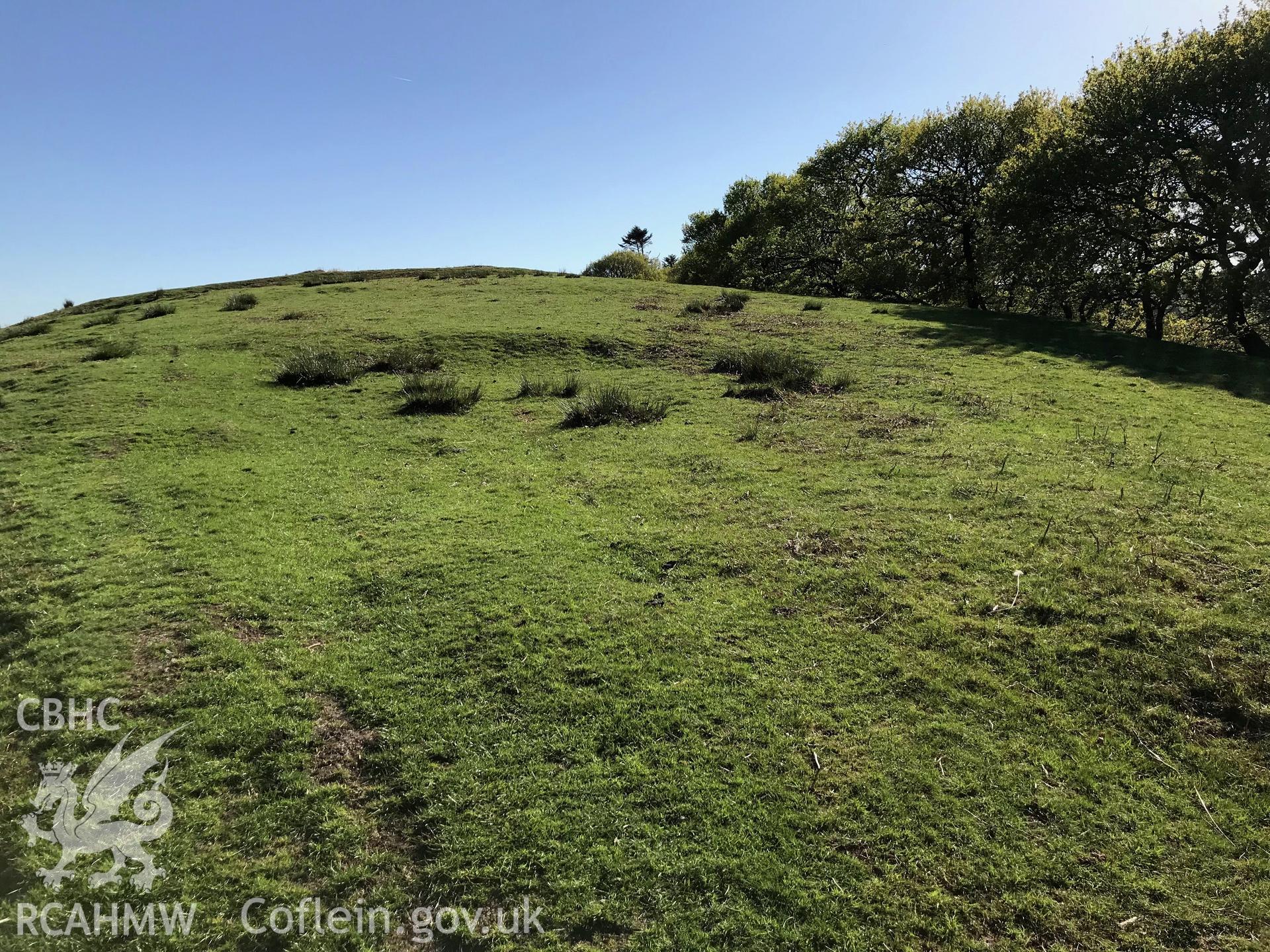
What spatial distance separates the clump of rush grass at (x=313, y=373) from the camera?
16000 mm

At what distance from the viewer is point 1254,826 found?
3604mm

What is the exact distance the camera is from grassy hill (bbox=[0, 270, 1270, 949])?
11.4ft

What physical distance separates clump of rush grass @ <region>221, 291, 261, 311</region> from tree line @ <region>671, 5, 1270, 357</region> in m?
27.2

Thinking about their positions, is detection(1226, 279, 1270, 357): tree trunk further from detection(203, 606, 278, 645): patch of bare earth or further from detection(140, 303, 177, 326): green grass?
detection(140, 303, 177, 326): green grass

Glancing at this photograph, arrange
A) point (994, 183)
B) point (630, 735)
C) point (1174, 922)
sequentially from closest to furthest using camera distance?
point (1174, 922), point (630, 735), point (994, 183)

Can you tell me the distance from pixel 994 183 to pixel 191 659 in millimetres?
31626

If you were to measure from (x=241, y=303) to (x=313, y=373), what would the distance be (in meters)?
14.6

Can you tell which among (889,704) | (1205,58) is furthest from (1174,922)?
(1205,58)

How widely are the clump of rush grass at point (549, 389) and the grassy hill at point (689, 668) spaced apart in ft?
9.85

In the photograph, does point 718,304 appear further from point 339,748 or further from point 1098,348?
point 339,748

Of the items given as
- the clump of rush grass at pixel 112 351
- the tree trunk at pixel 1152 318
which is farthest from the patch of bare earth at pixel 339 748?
the tree trunk at pixel 1152 318

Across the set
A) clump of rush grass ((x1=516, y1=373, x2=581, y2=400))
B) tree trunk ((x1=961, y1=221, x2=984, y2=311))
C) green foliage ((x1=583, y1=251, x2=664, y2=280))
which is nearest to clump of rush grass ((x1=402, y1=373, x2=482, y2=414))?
clump of rush grass ((x1=516, y1=373, x2=581, y2=400))

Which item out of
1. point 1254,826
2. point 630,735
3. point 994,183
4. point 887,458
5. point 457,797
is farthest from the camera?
point 994,183

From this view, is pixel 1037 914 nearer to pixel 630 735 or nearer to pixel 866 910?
pixel 866 910
